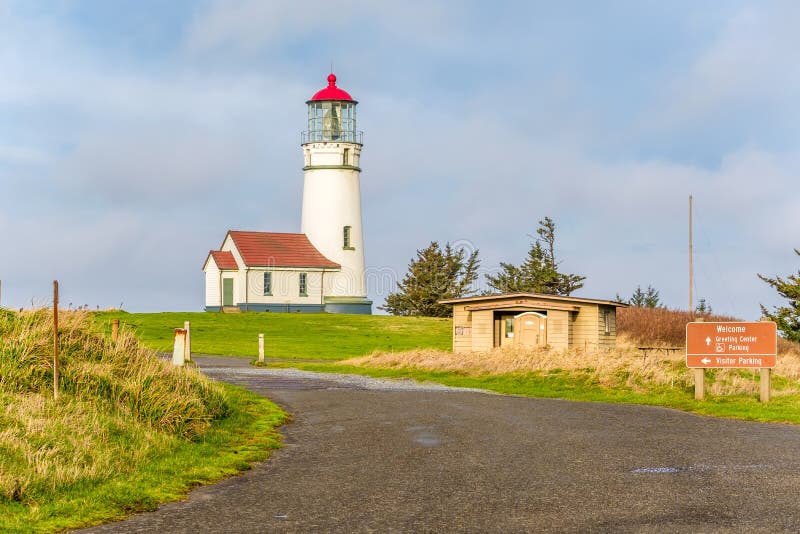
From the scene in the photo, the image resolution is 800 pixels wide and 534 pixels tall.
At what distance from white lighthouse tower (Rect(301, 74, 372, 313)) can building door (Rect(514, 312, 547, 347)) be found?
31307mm

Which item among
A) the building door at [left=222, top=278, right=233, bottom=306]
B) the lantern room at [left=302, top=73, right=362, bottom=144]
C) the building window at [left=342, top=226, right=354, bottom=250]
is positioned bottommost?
the building door at [left=222, top=278, right=233, bottom=306]

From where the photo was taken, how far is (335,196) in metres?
68.6

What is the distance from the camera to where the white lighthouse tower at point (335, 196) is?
67.5m

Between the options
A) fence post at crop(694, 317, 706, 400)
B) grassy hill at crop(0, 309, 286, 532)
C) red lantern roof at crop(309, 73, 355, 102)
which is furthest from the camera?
red lantern roof at crop(309, 73, 355, 102)

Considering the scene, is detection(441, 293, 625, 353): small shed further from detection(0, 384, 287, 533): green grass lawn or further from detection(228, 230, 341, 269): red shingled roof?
detection(228, 230, 341, 269): red shingled roof

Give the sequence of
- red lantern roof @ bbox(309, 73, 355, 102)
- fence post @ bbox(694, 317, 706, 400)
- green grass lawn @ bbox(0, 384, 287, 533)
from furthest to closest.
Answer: red lantern roof @ bbox(309, 73, 355, 102) → fence post @ bbox(694, 317, 706, 400) → green grass lawn @ bbox(0, 384, 287, 533)

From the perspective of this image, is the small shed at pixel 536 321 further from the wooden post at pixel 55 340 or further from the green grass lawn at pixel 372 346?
the wooden post at pixel 55 340

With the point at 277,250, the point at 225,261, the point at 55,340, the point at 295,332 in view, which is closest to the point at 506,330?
the point at 295,332

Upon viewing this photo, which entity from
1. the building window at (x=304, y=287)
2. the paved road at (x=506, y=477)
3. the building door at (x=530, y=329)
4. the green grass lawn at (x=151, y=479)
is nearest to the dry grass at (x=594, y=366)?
the building door at (x=530, y=329)

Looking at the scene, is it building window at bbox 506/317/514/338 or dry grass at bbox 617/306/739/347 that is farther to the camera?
dry grass at bbox 617/306/739/347

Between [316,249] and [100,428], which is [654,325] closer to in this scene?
[316,249]

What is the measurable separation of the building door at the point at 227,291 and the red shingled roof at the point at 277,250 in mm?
2544

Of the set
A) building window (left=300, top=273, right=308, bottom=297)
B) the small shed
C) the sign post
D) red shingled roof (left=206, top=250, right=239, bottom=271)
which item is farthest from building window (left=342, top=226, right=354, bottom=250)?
the sign post

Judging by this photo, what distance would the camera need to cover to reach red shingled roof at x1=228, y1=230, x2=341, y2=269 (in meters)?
67.6
